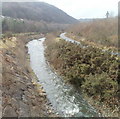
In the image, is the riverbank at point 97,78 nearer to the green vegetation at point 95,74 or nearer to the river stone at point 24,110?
the green vegetation at point 95,74

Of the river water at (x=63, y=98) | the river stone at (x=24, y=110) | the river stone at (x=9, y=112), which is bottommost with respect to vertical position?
the river water at (x=63, y=98)

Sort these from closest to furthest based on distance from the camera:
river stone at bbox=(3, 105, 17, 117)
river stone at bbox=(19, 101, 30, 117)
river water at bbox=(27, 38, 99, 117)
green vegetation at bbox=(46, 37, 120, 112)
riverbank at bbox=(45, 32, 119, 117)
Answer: river stone at bbox=(3, 105, 17, 117) < river stone at bbox=(19, 101, 30, 117) < river water at bbox=(27, 38, 99, 117) < riverbank at bbox=(45, 32, 119, 117) < green vegetation at bbox=(46, 37, 120, 112)

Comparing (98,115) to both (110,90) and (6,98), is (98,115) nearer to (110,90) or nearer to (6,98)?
(110,90)

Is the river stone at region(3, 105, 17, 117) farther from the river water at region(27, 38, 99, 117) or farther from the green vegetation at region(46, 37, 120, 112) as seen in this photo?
the green vegetation at region(46, 37, 120, 112)

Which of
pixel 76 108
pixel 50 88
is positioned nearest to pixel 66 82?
pixel 50 88

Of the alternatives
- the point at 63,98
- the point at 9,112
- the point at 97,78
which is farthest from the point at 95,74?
the point at 9,112

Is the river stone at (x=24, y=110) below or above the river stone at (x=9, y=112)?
below

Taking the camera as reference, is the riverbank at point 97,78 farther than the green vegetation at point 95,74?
No

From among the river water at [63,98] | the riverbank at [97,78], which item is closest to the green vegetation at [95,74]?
the riverbank at [97,78]

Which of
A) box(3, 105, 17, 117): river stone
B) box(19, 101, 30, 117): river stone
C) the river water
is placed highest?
box(3, 105, 17, 117): river stone

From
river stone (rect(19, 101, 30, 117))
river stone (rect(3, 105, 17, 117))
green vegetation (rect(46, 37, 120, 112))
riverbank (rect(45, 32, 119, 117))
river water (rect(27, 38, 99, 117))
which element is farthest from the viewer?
green vegetation (rect(46, 37, 120, 112))

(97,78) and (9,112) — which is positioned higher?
(97,78)

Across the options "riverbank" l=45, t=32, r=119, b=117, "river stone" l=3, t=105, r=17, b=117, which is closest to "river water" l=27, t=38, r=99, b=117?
"riverbank" l=45, t=32, r=119, b=117

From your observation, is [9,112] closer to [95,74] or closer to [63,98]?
[63,98]
